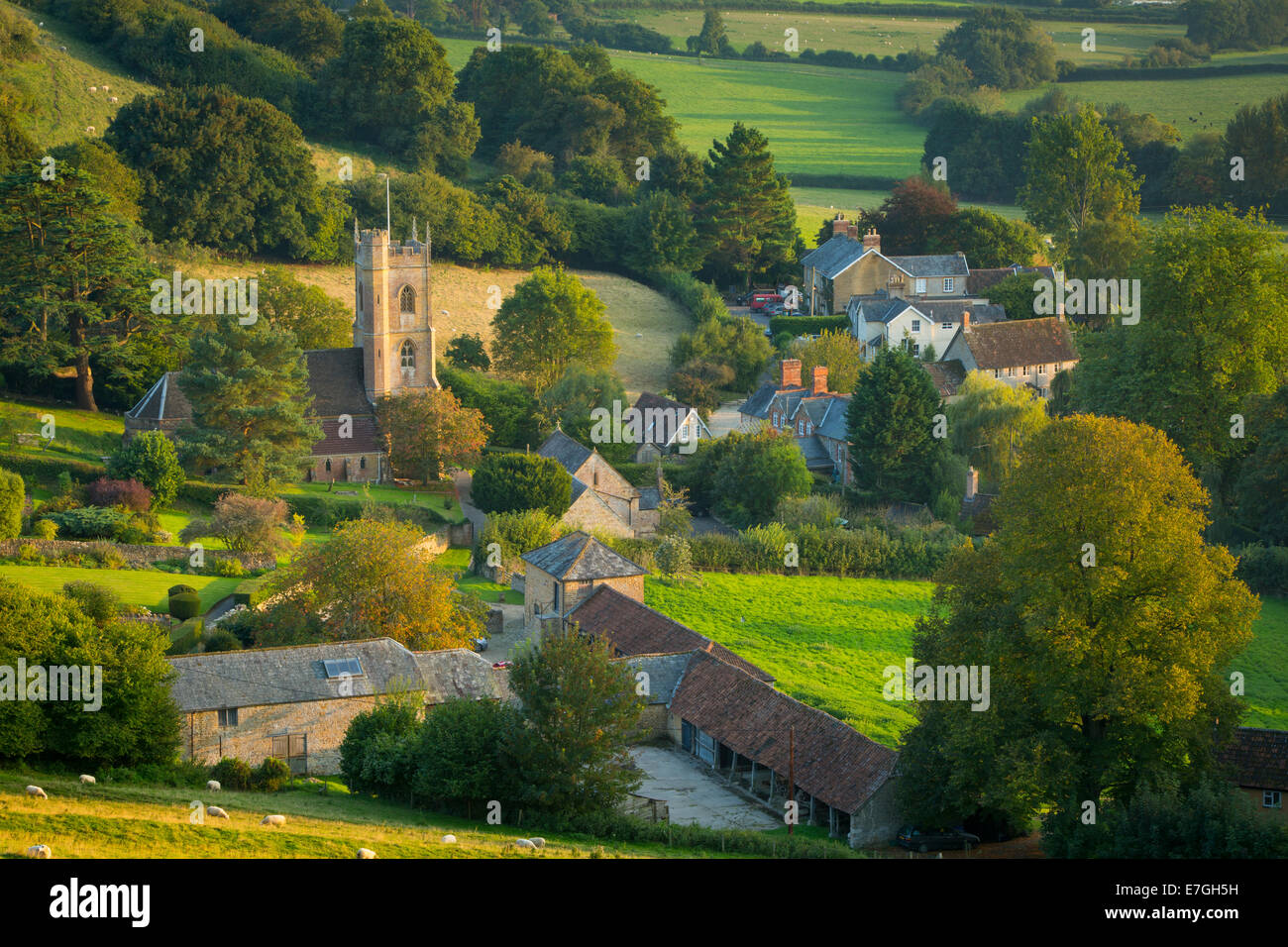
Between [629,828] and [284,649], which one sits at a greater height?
[284,649]

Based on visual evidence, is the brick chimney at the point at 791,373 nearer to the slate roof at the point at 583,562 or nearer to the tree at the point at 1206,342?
the tree at the point at 1206,342

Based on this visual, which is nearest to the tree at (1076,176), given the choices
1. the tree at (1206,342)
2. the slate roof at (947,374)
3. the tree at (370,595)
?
the slate roof at (947,374)

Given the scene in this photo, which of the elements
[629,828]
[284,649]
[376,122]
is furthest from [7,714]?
[376,122]

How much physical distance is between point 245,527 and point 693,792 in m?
24.3

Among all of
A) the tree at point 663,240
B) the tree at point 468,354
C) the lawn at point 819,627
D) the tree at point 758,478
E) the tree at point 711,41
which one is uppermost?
the tree at point 711,41

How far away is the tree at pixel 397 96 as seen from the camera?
111 metres

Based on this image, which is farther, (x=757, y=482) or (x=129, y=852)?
(x=757, y=482)

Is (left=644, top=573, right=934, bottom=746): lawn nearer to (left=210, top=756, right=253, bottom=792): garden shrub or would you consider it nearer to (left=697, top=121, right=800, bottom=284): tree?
(left=210, top=756, right=253, bottom=792): garden shrub

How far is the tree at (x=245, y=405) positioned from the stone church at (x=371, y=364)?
3683 millimetres

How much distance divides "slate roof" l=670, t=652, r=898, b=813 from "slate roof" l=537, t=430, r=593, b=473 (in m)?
22.8

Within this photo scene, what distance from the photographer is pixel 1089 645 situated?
1391 inches

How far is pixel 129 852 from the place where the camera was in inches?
1080

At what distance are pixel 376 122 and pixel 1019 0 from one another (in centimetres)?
7877

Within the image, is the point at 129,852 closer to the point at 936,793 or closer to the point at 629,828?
the point at 629,828
